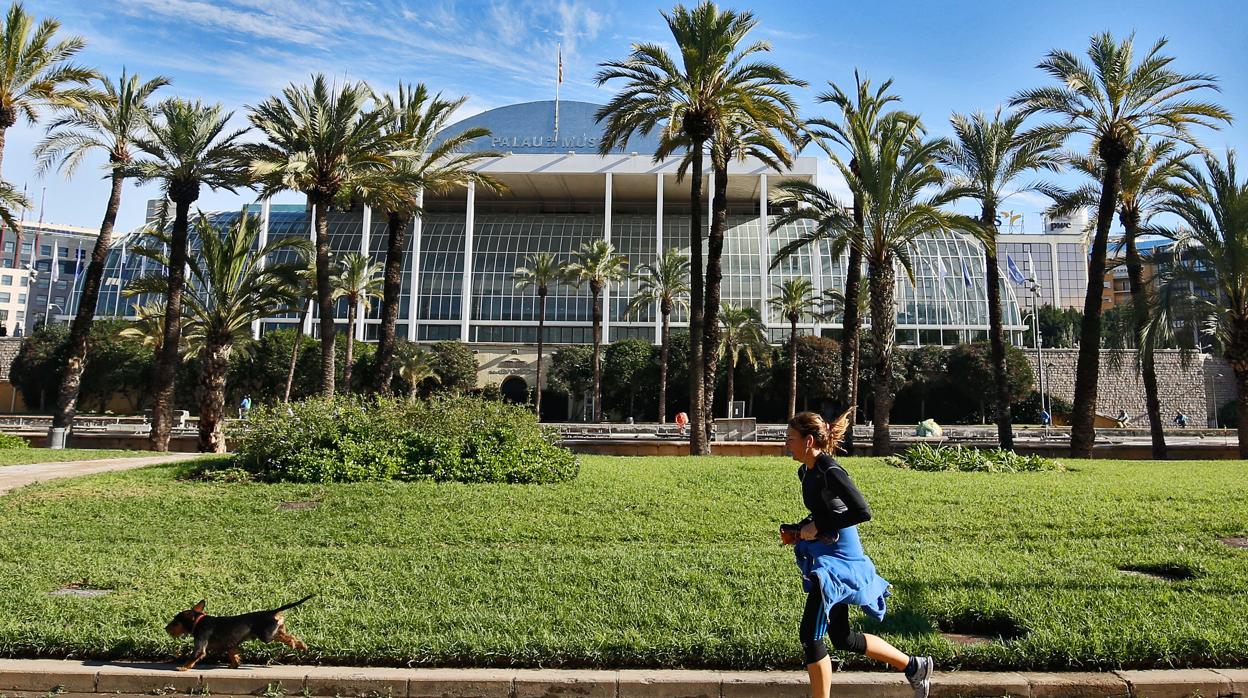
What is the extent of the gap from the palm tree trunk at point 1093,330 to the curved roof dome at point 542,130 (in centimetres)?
4733

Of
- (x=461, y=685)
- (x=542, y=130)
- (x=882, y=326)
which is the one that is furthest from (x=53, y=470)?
(x=542, y=130)

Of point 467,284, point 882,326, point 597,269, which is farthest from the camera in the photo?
point 467,284

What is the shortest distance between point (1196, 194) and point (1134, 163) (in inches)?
76.1

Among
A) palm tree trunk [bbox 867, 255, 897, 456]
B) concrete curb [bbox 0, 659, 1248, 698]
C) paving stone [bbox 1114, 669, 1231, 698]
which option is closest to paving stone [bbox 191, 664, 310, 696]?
concrete curb [bbox 0, 659, 1248, 698]

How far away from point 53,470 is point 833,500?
15713 mm

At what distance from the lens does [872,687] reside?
519cm

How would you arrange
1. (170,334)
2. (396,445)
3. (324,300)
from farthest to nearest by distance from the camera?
1. (170,334)
2. (324,300)
3. (396,445)

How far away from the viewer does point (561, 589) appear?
6902 mm

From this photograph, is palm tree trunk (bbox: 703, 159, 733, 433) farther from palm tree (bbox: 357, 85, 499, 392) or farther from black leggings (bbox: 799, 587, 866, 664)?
black leggings (bbox: 799, 587, 866, 664)

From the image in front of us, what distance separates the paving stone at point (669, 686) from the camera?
508 centimetres

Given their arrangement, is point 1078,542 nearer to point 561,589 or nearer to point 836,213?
point 561,589

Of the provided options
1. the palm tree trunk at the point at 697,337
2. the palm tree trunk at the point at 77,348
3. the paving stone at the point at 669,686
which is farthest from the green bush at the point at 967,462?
the palm tree trunk at the point at 77,348

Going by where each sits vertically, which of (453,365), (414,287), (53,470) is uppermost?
(414,287)

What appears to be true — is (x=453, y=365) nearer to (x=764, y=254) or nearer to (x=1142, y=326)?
(x=764, y=254)
